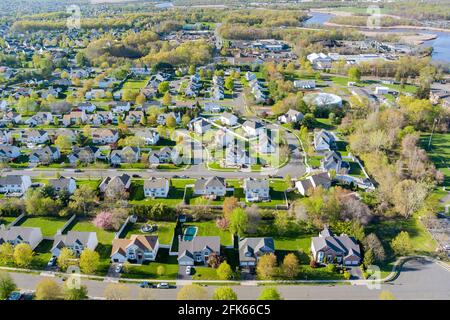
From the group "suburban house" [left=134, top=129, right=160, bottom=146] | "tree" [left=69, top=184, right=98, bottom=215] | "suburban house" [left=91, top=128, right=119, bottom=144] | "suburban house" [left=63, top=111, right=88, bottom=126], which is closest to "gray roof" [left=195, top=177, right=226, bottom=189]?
"tree" [left=69, top=184, right=98, bottom=215]

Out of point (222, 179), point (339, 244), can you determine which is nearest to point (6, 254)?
point (222, 179)

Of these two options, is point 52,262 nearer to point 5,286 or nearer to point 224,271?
point 5,286

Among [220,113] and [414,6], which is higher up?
[414,6]

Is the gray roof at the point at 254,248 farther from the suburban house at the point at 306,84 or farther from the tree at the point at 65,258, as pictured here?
the suburban house at the point at 306,84

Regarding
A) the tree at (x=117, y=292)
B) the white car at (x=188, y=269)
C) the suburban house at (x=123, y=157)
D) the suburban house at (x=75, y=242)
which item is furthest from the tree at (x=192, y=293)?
the suburban house at (x=123, y=157)
